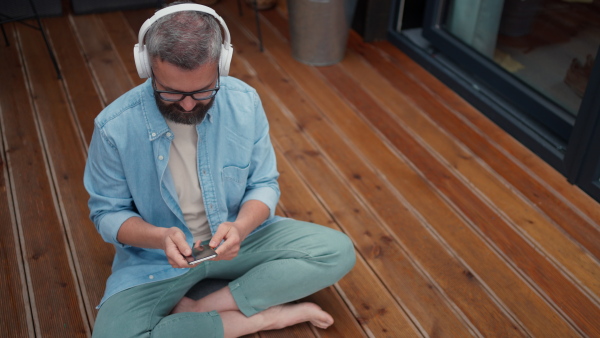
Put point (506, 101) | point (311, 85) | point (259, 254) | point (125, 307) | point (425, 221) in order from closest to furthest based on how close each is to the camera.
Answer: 1. point (125, 307)
2. point (259, 254)
3. point (425, 221)
4. point (506, 101)
5. point (311, 85)

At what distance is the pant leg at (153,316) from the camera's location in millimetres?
1479

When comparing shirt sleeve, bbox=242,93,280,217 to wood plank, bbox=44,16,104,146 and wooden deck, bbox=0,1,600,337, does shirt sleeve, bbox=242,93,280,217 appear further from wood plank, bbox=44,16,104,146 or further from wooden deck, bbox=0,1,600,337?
wood plank, bbox=44,16,104,146

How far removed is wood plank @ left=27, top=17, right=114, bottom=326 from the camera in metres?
1.93

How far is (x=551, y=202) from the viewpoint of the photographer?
2.26 m

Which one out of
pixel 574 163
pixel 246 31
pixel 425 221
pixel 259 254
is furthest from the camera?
pixel 246 31

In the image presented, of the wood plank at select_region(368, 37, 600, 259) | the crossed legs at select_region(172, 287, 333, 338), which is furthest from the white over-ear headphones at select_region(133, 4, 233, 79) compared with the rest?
the wood plank at select_region(368, 37, 600, 259)

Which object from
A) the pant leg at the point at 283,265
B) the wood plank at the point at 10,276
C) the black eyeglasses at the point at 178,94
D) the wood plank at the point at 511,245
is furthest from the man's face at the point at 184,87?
the wood plank at the point at 511,245

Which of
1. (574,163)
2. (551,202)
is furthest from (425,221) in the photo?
(574,163)

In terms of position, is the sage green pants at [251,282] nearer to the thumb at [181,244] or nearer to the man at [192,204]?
the man at [192,204]

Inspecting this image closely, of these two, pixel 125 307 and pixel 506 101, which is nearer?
pixel 125 307

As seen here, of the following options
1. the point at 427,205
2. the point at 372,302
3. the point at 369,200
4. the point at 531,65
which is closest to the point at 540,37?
the point at 531,65

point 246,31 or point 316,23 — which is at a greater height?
point 316,23

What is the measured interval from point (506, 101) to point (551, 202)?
27.4 inches

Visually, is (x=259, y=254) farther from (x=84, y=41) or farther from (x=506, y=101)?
(x=84, y=41)
